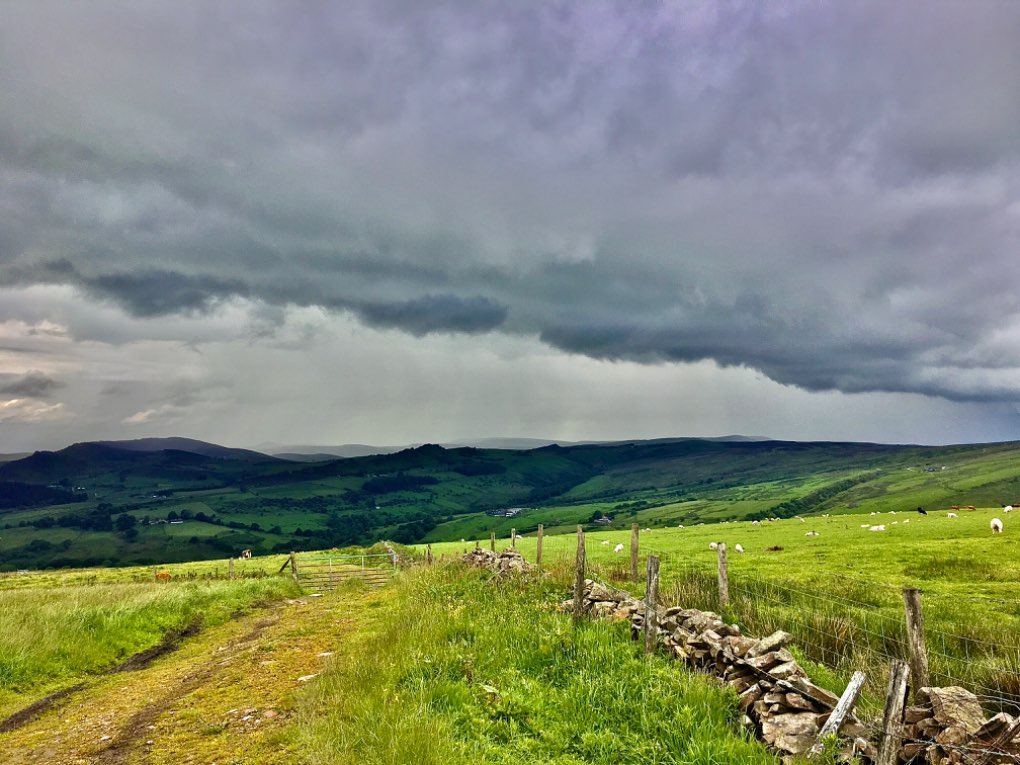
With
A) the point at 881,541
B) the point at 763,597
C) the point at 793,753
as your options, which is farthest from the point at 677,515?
the point at 793,753

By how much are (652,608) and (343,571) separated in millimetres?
38974

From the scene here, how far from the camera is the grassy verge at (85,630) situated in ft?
57.4

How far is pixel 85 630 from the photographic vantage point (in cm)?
2119

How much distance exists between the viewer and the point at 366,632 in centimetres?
2098

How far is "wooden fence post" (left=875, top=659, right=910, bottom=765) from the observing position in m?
7.85

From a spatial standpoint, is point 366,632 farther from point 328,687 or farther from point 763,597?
point 763,597

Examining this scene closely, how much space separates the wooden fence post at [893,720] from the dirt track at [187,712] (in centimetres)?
984

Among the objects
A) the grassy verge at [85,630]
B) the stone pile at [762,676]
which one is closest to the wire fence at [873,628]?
the stone pile at [762,676]

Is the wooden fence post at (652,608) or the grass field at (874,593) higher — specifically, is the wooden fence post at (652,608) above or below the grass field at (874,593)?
above

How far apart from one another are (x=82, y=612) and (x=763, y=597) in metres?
26.2

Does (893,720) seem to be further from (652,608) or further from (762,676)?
(652,608)

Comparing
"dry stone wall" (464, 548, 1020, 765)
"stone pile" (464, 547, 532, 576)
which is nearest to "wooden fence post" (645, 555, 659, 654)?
"dry stone wall" (464, 548, 1020, 765)

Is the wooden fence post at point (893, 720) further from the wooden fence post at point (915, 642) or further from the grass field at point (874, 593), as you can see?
the grass field at point (874, 593)

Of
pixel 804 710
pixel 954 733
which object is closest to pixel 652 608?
pixel 804 710
